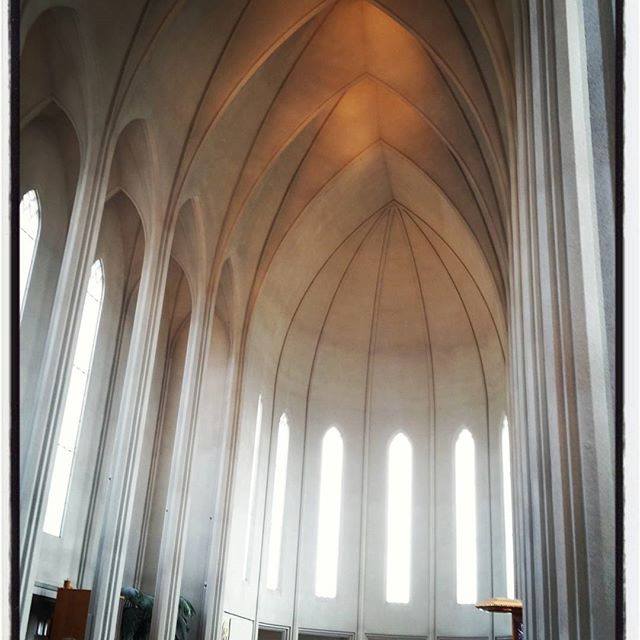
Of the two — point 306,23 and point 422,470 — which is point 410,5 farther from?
point 422,470

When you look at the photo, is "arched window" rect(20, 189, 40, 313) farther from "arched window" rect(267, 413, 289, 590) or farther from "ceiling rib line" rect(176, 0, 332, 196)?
"arched window" rect(267, 413, 289, 590)

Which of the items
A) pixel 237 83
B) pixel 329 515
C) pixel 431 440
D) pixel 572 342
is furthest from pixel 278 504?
pixel 572 342

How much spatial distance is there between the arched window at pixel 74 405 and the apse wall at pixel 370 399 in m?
4.28

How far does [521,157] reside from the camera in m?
10.0

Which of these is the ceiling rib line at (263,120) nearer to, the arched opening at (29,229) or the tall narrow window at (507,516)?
the arched opening at (29,229)

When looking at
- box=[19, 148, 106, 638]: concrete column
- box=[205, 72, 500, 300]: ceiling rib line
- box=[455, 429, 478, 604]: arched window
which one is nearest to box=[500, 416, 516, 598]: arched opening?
box=[455, 429, 478, 604]: arched window

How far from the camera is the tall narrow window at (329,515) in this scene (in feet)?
74.6

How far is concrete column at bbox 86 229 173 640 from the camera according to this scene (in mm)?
13555

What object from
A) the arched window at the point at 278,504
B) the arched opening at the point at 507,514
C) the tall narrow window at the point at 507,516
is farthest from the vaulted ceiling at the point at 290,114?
the arched window at the point at 278,504

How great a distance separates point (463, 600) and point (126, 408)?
12.0 m

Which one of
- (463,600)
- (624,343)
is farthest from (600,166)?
(463,600)

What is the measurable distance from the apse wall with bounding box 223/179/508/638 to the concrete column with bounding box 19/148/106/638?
8.41 meters

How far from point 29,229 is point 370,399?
12166 millimetres

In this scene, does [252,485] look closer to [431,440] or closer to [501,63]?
[431,440]
